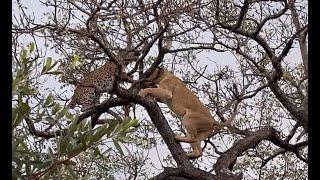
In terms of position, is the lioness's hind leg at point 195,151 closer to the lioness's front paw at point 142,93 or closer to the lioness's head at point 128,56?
the lioness's front paw at point 142,93

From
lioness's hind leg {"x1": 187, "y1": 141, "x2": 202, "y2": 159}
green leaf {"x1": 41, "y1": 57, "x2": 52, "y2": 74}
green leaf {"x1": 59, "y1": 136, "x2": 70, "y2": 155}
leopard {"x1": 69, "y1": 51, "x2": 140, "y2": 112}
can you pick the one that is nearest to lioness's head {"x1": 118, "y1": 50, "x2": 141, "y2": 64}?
leopard {"x1": 69, "y1": 51, "x2": 140, "y2": 112}

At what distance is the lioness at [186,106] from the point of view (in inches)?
131

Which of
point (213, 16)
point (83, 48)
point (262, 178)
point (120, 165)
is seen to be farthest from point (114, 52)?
point (262, 178)

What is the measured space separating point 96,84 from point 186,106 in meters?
0.55

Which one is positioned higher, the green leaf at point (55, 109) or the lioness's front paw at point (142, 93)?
the lioness's front paw at point (142, 93)

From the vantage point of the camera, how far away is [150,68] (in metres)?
3.11

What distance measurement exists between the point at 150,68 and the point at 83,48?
36 centimetres

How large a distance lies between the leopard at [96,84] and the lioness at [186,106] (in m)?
0.26

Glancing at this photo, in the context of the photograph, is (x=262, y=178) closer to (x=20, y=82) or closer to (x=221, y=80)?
(x=221, y=80)

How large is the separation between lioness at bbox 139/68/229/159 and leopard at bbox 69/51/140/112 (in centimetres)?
26

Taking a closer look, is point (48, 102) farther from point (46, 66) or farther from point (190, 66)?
point (190, 66)

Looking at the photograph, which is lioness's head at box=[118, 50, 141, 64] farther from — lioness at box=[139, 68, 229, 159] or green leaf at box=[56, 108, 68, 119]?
green leaf at box=[56, 108, 68, 119]

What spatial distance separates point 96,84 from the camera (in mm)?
3119

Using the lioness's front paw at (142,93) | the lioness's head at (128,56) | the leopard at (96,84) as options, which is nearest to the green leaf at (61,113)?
the leopard at (96,84)
